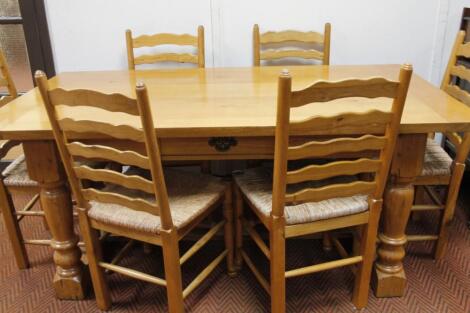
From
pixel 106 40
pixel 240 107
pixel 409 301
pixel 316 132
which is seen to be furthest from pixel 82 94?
pixel 409 301

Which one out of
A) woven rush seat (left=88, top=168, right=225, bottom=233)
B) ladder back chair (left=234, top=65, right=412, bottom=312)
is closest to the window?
woven rush seat (left=88, top=168, right=225, bottom=233)

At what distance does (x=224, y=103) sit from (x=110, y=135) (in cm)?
50

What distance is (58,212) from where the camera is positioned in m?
1.67

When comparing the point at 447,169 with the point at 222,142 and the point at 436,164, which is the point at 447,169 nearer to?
the point at 436,164

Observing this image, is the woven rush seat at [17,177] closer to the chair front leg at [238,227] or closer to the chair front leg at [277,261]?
the chair front leg at [238,227]

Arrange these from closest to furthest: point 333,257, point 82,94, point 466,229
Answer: point 82,94, point 333,257, point 466,229

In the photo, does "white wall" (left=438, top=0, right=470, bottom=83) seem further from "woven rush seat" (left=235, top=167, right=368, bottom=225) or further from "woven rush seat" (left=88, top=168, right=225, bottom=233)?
"woven rush seat" (left=88, top=168, right=225, bottom=233)

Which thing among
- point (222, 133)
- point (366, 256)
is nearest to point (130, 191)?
point (222, 133)

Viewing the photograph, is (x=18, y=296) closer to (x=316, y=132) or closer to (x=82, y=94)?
(x=82, y=94)

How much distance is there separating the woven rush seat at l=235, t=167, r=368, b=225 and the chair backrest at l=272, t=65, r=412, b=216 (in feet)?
0.23

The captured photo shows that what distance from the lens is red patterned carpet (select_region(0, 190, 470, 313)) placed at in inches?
69.5

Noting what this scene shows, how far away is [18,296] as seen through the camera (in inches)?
72.7

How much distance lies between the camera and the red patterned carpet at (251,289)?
69.5 inches

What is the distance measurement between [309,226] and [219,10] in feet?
4.71
